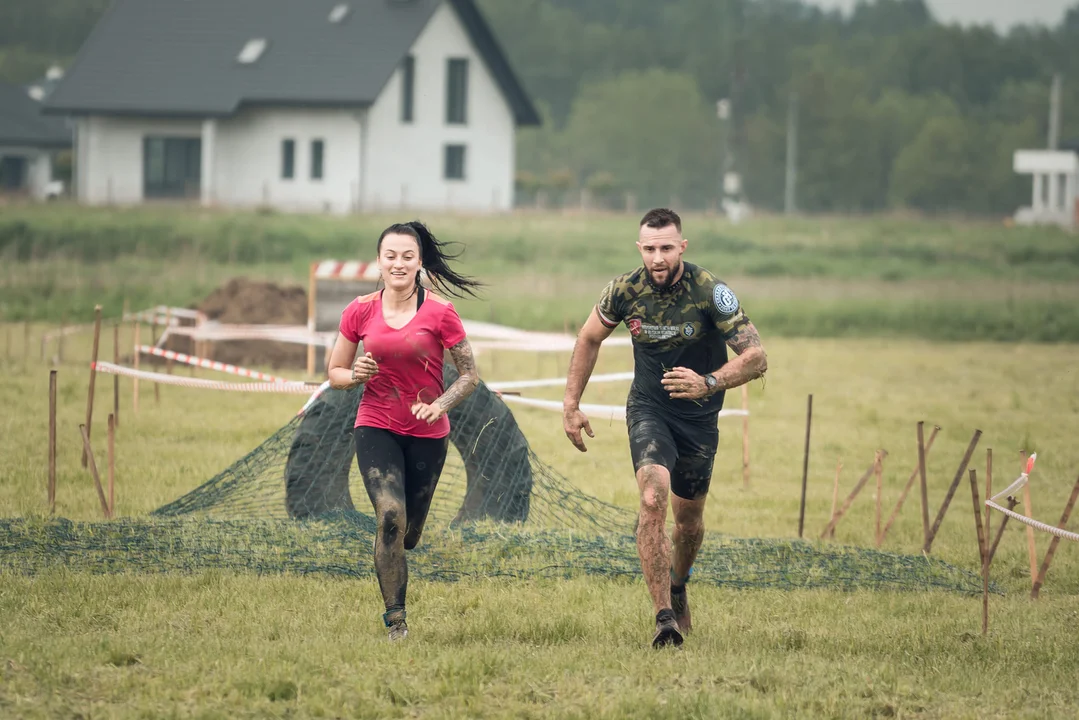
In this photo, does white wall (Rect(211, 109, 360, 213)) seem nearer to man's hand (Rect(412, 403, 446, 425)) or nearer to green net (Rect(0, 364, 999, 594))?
green net (Rect(0, 364, 999, 594))

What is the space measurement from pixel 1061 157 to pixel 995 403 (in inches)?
1919

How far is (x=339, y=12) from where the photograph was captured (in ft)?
171

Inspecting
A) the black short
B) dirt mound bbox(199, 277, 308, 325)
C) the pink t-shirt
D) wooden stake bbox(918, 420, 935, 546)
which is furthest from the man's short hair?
dirt mound bbox(199, 277, 308, 325)

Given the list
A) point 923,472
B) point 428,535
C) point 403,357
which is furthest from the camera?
point 428,535

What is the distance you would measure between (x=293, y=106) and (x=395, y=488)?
43525 millimetres

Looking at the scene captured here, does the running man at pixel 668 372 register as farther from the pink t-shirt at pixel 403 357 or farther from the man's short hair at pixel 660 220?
the pink t-shirt at pixel 403 357

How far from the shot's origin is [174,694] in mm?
5855

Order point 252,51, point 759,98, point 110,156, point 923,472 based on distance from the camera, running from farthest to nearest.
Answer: point 759,98 → point 252,51 → point 110,156 → point 923,472

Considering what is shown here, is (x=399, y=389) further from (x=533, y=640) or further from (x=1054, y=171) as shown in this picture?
(x=1054, y=171)

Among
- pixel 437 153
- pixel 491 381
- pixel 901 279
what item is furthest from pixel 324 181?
pixel 491 381

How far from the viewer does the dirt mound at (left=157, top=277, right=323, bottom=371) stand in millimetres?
20594

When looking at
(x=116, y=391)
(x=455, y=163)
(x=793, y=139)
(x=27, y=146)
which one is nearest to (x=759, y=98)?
(x=793, y=139)

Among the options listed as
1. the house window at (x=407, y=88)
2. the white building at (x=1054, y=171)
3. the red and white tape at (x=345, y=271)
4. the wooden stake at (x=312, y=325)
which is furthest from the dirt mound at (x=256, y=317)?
the white building at (x=1054, y=171)

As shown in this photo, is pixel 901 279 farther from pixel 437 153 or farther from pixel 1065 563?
pixel 1065 563
